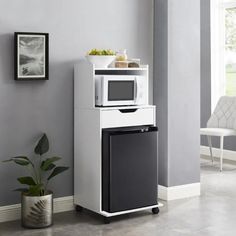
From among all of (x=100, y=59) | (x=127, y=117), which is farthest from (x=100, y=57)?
(x=127, y=117)

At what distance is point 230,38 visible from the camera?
7062 millimetres

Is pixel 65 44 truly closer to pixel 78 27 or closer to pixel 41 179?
pixel 78 27

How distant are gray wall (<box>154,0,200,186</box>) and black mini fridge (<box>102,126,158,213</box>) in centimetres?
50

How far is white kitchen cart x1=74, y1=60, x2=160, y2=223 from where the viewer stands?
4.04 meters

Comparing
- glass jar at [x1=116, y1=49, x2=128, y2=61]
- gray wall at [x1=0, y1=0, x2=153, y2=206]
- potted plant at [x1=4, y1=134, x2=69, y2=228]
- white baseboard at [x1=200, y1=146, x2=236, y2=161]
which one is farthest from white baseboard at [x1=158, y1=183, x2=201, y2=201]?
white baseboard at [x1=200, y1=146, x2=236, y2=161]

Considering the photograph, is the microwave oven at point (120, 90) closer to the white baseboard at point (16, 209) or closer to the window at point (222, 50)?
the white baseboard at point (16, 209)

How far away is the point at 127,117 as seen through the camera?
13.6 ft

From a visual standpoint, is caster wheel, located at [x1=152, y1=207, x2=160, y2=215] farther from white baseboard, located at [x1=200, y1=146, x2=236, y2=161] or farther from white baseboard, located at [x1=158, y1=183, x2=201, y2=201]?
white baseboard, located at [x1=200, y1=146, x2=236, y2=161]

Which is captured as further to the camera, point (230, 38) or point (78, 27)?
point (230, 38)

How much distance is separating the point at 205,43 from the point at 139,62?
116 inches

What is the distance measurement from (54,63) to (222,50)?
3.50 m

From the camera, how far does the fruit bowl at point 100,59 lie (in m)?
4.12

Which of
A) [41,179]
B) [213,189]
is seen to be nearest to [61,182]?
[41,179]

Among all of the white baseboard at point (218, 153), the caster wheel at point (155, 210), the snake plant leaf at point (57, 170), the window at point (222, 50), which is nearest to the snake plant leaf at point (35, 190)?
the snake plant leaf at point (57, 170)
